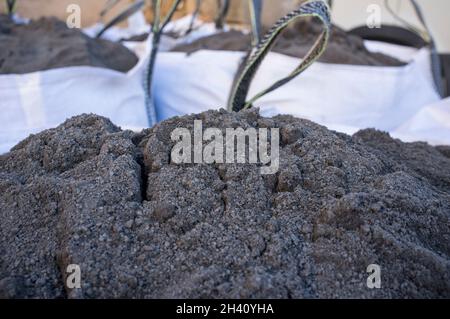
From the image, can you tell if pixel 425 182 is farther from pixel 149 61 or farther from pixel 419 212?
pixel 149 61

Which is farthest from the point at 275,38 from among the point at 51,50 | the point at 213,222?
the point at 51,50

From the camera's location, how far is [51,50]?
4.85ft

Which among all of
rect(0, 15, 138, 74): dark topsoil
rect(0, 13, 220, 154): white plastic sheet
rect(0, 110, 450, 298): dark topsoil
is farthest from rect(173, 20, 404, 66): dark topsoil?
rect(0, 110, 450, 298): dark topsoil

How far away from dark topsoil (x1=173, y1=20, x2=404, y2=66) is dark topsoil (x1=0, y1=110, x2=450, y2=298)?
96 cm

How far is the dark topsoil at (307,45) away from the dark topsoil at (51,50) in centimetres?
27

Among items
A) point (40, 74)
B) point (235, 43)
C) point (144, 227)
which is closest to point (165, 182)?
point (144, 227)

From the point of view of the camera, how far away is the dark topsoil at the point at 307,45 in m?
1.56

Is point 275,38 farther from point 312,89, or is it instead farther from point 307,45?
point 307,45

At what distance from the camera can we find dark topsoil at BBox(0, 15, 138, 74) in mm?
1355

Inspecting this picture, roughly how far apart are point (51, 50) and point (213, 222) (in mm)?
1135

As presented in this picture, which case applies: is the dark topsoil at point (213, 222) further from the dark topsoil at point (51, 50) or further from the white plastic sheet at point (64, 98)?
the dark topsoil at point (51, 50)

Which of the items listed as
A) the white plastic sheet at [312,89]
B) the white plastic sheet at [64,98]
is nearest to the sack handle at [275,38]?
the white plastic sheet at [64,98]

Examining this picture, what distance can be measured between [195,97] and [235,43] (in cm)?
41

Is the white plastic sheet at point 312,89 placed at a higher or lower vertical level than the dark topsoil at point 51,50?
lower
